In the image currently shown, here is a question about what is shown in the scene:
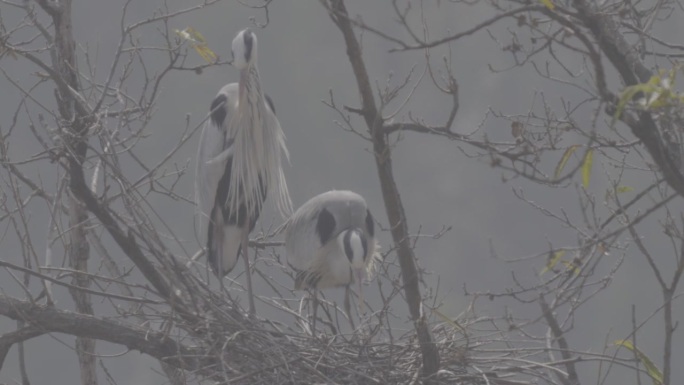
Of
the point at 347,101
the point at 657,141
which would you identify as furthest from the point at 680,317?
the point at 657,141

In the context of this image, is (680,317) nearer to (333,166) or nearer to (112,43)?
(333,166)

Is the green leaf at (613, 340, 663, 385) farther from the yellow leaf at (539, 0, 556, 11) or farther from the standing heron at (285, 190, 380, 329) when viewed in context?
the standing heron at (285, 190, 380, 329)

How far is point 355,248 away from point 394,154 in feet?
74.2

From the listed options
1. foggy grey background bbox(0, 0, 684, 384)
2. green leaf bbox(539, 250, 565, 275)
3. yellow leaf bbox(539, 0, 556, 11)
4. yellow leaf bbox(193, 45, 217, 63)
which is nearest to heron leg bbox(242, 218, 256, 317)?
yellow leaf bbox(193, 45, 217, 63)

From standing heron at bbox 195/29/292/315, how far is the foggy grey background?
13552 millimetres

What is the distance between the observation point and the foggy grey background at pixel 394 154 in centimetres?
2369

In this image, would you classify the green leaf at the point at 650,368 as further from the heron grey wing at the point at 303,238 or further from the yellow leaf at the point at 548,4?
the heron grey wing at the point at 303,238

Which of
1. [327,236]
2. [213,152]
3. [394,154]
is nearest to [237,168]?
[213,152]

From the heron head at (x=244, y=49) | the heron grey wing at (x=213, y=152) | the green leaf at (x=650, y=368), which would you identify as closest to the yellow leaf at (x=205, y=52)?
the heron head at (x=244, y=49)

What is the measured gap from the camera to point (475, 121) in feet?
98.6

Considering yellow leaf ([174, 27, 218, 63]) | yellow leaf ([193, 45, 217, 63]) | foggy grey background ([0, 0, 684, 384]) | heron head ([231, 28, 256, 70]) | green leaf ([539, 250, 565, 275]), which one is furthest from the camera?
foggy grey background ([0, 0, 684, 384])

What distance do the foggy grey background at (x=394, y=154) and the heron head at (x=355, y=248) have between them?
14.0 m

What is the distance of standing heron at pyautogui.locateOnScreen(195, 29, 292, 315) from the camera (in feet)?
21.3

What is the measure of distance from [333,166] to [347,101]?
175 centimetres
